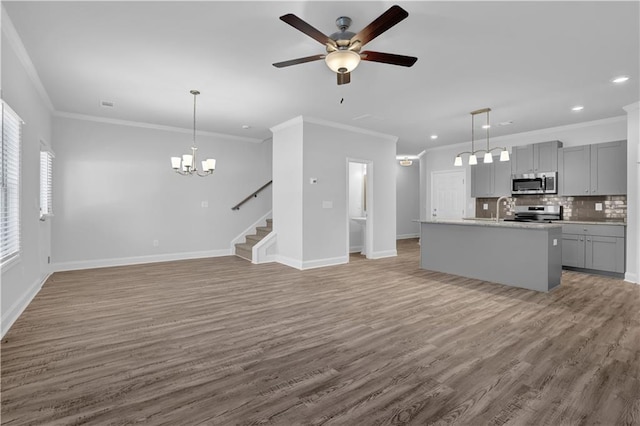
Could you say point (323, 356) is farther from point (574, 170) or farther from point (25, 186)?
point (574, 170)

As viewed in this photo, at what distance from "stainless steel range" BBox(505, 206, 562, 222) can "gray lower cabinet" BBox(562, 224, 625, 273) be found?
0.59 metres

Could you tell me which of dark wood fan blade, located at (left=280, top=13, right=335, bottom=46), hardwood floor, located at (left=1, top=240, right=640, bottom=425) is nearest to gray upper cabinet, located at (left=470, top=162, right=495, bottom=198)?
hardwood floor, located at (left=1, top=240, right=640, bottom=425)

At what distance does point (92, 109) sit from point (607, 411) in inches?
287

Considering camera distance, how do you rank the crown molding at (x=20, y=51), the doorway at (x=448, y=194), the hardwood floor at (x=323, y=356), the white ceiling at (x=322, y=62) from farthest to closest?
the doorway at (x=448, y=194) < the crown molding at (x=20, y=51) < the white ceiling at (x=322, y=62) < the hardwood floor at (x=323, y=356)

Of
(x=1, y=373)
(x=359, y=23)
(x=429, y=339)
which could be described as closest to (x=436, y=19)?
(x=359, y=23)

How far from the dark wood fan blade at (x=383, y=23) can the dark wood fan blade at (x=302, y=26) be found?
25 centimetres

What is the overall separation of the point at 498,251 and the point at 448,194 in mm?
3803

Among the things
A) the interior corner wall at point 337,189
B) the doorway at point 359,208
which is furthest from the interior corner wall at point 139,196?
the doorway at point 359,208

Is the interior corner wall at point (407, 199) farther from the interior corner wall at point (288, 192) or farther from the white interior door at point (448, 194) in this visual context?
the interior corner wall at point (288, 192)

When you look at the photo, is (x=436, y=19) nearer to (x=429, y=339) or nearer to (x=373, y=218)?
(x=429, y=339)

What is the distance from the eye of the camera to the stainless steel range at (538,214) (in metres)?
6.47

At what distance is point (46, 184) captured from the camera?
5332mm

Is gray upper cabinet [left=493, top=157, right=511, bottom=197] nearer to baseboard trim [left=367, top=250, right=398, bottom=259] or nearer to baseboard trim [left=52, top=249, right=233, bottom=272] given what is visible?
baseboard trim [left=367, top=250, right=398, bottom=259]

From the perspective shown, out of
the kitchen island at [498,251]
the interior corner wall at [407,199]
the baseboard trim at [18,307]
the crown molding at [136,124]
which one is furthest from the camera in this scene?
the interior corner wall at [407,199]
